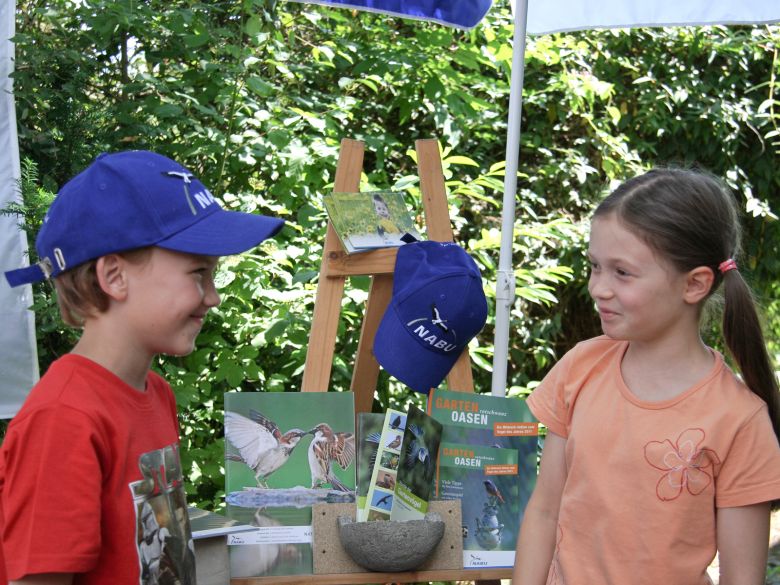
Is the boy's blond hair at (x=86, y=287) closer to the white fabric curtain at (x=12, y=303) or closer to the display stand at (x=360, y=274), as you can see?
the display stand at (x=360, y=274)

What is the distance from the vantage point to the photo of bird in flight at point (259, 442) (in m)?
2.16

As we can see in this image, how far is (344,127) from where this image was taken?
13.6ft

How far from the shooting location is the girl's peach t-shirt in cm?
156

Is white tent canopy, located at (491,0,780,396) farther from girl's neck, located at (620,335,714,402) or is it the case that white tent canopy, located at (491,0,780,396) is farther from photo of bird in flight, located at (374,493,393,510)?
girl's neck, located at (620,335,714,402)

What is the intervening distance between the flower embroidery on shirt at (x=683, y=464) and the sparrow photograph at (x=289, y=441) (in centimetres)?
83

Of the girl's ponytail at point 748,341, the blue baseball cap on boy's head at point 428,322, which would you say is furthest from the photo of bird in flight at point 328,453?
the girl's ponytail at point 748,341

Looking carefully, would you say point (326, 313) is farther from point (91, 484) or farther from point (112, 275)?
point (91, 484)

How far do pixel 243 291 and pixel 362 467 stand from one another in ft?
4.00

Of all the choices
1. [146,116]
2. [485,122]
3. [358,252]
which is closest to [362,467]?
[358,252]

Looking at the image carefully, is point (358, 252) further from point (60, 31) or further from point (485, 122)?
point (485, 122)

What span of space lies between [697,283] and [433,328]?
0.74m

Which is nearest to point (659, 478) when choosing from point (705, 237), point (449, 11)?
point (705, 237)

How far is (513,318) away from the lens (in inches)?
186

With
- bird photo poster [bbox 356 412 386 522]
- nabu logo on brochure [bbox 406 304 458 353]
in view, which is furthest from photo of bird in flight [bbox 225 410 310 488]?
nabu logo on brochure [bbox 406 304 458 353]
